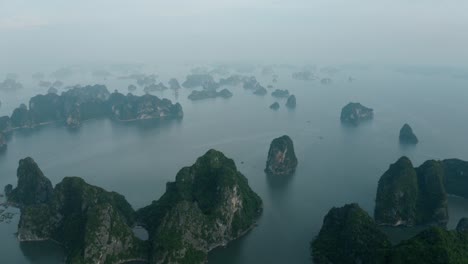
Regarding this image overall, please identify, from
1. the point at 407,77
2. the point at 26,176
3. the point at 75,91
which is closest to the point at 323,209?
the point at 26,176

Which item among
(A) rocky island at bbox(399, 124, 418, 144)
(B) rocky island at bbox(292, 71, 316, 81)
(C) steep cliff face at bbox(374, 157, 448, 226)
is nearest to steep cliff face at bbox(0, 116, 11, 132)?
(C) steep cliff face at bbox(374, 157, 448, 226)

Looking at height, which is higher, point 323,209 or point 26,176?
point 26,176

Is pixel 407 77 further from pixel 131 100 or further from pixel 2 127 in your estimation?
pixel 2 127

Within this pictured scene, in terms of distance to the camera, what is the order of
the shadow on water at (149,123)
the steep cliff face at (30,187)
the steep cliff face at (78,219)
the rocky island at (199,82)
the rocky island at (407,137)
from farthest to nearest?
1. the rocky island at (199,82)
2. the shadow on water at (149,123)
3. the rocky island at (407,137)
4. the steep cliff face at (30,187)
5. the steep cliff face at (78,219)

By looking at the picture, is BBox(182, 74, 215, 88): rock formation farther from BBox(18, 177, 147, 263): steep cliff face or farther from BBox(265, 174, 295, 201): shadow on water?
BBox(18, 177, 147, 263): steep cliff face

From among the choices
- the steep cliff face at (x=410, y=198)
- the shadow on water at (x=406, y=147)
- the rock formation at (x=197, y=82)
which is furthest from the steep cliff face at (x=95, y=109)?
the steep cliff face at (x=410, y=198)

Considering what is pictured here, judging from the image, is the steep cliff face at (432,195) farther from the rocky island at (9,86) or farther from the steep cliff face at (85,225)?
the rocky island at (9,86)
